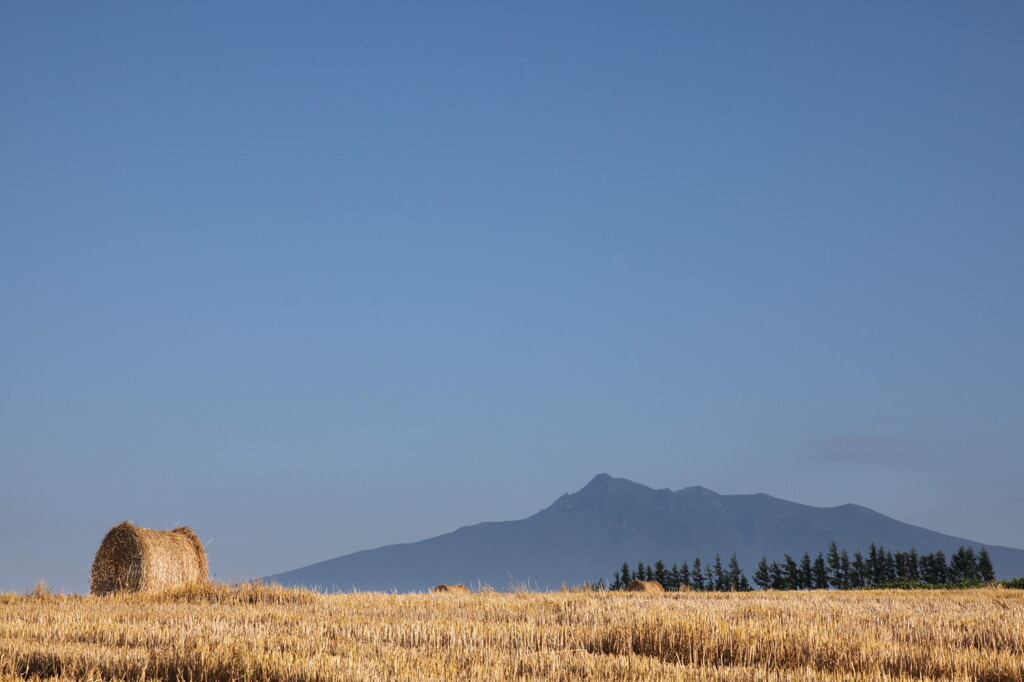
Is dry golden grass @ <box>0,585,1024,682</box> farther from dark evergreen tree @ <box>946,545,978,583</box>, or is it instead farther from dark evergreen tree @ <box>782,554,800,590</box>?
dark evergreen tree @ <box>782,554,800,590</box>

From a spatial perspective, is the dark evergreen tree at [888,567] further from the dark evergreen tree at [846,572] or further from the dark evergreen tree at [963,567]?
the dark evergreen tree at [963,567]

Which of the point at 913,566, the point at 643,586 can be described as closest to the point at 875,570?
the point at 913,566

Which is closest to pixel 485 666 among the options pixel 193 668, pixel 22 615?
pixel 193 668

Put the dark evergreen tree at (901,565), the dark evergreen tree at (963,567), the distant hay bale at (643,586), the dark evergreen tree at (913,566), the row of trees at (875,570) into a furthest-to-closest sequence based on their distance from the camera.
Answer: the dark evergreen tree at (901,565), the dark evergreen tree at (913,566), the row of trees at (875,570), the dark evergreen tree at (963,567), the distant hay bale at (643,586)

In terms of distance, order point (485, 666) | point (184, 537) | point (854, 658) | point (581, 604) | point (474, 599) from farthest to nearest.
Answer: point (184, 537) → point (474, 599) → point (581, 604) → point (854, 658) → point (485, 666)

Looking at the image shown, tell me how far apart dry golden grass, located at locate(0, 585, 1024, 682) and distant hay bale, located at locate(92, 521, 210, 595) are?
10875 millimetres

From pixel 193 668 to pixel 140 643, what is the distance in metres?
2.08

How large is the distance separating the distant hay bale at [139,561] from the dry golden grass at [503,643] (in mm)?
10875

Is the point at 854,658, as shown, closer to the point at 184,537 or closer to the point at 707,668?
the point at 707,668

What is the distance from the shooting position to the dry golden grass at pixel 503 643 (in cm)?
954

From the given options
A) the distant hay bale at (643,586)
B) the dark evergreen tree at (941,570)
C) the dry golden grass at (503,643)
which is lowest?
the dry golden grass at (503,643)

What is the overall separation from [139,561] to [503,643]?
19992mm

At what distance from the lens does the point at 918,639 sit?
12633 mm

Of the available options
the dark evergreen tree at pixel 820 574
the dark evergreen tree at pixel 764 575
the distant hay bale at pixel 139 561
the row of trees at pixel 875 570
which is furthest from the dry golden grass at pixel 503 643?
the dark evergreen tree at pixel 764 575
